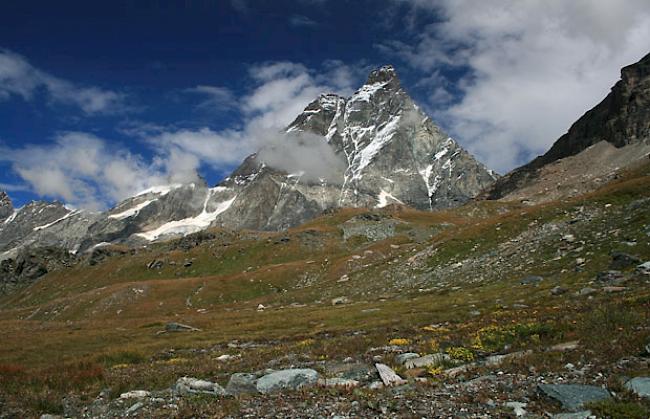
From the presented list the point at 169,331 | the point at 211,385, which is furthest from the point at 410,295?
the point at 211,385

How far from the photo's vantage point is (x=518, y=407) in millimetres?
11984

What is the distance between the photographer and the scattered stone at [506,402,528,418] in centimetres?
1162

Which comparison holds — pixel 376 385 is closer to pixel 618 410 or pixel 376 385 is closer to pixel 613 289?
pixel 618 410

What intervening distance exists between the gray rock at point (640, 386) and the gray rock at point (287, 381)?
1022 cm

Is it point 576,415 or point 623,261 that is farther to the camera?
point 623,261

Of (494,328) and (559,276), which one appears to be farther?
(559,276)

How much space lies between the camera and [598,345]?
53.3 ft

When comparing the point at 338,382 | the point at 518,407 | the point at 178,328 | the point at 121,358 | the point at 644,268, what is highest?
the point at 178,328

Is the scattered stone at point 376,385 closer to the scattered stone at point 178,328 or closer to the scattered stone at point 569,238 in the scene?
the scattered stone at point 178,328

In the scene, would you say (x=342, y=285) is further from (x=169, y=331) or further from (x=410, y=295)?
(x=169, y=331)

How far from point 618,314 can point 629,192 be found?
2021 inches

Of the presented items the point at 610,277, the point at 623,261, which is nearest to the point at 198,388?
the point at 610,277

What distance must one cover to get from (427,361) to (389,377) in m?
3.22

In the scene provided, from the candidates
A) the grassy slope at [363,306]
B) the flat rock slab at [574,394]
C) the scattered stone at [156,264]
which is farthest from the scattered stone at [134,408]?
the scattered stone at [156,264]
